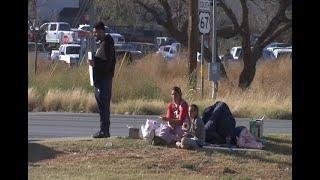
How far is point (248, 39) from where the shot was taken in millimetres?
31641

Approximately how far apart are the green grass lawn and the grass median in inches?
353

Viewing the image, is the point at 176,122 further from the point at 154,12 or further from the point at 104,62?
the point at 154,12

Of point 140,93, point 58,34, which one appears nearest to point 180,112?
point 140,93

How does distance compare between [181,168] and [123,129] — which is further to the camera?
[123,129]

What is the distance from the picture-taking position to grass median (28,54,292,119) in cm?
2244

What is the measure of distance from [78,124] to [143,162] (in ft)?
26.0

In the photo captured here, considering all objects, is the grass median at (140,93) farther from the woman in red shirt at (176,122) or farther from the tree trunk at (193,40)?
the woman in red shirt at (176,122)

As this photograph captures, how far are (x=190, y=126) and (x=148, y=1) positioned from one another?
21355 millimetres

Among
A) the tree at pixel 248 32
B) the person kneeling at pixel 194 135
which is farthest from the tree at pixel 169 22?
the person kneeling at pixel 194 135

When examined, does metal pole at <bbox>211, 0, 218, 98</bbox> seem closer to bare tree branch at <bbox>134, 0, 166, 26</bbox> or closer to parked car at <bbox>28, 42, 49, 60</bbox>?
bare tree branch at <bbox>134, 0, 166, 26</bbox>

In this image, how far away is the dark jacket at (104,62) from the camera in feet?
42.9

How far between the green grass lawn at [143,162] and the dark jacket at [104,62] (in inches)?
42.2
